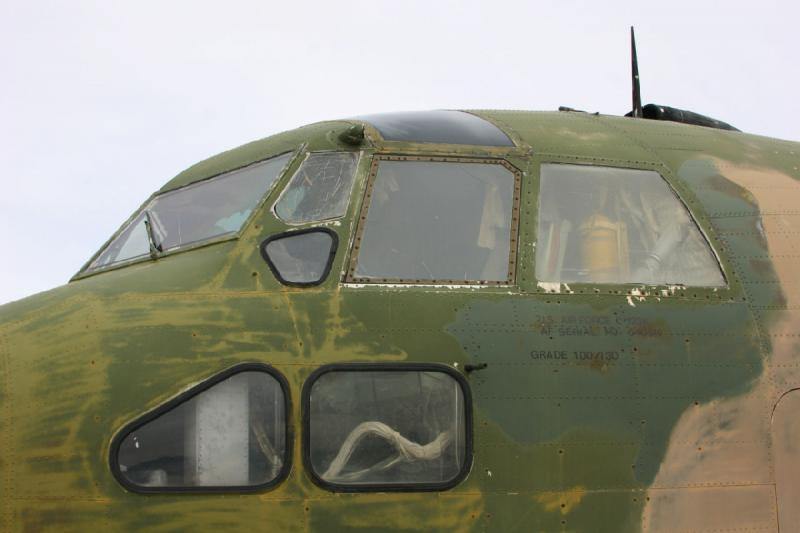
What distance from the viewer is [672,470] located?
7.14 metres

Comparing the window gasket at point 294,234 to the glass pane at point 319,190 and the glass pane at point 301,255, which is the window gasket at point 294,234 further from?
the glass pane at point 319,190

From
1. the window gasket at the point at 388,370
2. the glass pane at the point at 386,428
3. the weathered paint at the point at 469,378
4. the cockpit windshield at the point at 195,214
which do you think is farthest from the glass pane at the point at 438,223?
the cockpit windshield at the point at 195,214

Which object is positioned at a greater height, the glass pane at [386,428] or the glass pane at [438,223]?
the glass pane at [438,223]

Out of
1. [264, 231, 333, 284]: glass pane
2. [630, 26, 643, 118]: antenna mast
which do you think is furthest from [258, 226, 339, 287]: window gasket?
[630, 26, 643, 118]: antenna mast

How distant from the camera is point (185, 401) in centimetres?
669

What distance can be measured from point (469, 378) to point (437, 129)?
7.27 ft

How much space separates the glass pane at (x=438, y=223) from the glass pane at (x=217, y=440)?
45.3 inches

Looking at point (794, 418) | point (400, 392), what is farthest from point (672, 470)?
point (400, 392)

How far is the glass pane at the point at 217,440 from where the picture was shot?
662 cm

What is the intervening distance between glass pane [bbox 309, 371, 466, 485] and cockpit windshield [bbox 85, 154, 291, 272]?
1.56 meters

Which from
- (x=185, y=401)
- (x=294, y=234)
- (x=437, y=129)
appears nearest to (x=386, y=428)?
(x=185, y=401)

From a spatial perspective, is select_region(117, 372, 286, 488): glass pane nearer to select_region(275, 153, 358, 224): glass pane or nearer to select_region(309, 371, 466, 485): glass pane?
select_region(309, 371, 466, 485): glass pane

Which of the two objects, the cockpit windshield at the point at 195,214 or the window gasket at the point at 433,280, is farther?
the cockpit windshield at the point at 195,214

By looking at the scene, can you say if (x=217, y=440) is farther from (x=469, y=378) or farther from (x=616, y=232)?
(x=616, y=232)
